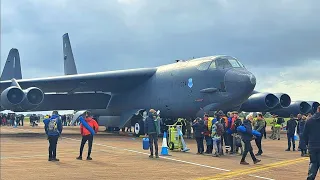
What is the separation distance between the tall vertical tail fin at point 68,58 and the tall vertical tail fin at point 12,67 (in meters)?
4.80

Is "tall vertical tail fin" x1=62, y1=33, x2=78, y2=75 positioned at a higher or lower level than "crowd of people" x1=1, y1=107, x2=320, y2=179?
higher

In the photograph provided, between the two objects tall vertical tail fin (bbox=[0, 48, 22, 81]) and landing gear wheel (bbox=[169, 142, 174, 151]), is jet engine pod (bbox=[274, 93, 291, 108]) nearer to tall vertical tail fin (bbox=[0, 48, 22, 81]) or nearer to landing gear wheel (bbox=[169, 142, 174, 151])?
landing gear wheel (bbox=[169, 142, 174, 151])

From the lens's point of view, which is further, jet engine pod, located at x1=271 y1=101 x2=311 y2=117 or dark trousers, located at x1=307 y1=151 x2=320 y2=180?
jet engine pod, located at x1=271 y1=101 x2=311 y2=117

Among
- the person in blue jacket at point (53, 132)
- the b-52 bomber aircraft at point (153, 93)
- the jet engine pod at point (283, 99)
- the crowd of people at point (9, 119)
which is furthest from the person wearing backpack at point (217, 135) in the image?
the crowd of people at point (9, 119)

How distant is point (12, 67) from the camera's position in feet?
116

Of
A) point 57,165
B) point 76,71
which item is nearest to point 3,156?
point 57,165

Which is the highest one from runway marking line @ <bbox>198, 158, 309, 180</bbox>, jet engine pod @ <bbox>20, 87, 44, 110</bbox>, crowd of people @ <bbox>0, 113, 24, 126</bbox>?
jet engine pod @ <bbox>20, 87, 44, 110</bbox>

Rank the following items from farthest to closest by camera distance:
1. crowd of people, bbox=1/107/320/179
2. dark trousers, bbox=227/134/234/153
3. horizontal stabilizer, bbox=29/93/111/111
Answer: horizontal stabilizer, bbox=29/93/111/111, dark trousers, bbox=227/134/234/153, crowd of people, bbox=1/107/320/179

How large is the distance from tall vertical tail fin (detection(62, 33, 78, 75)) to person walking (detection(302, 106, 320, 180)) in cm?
2744

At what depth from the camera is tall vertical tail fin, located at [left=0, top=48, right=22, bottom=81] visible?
114ft

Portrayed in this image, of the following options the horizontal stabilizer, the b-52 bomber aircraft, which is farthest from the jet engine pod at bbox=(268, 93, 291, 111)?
the horizontal stabilizer

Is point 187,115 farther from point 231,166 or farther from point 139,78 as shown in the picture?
point 231,166

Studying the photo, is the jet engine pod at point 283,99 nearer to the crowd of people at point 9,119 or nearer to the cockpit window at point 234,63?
the cockpit window at point 234,63

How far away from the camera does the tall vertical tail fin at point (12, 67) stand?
34.7m
